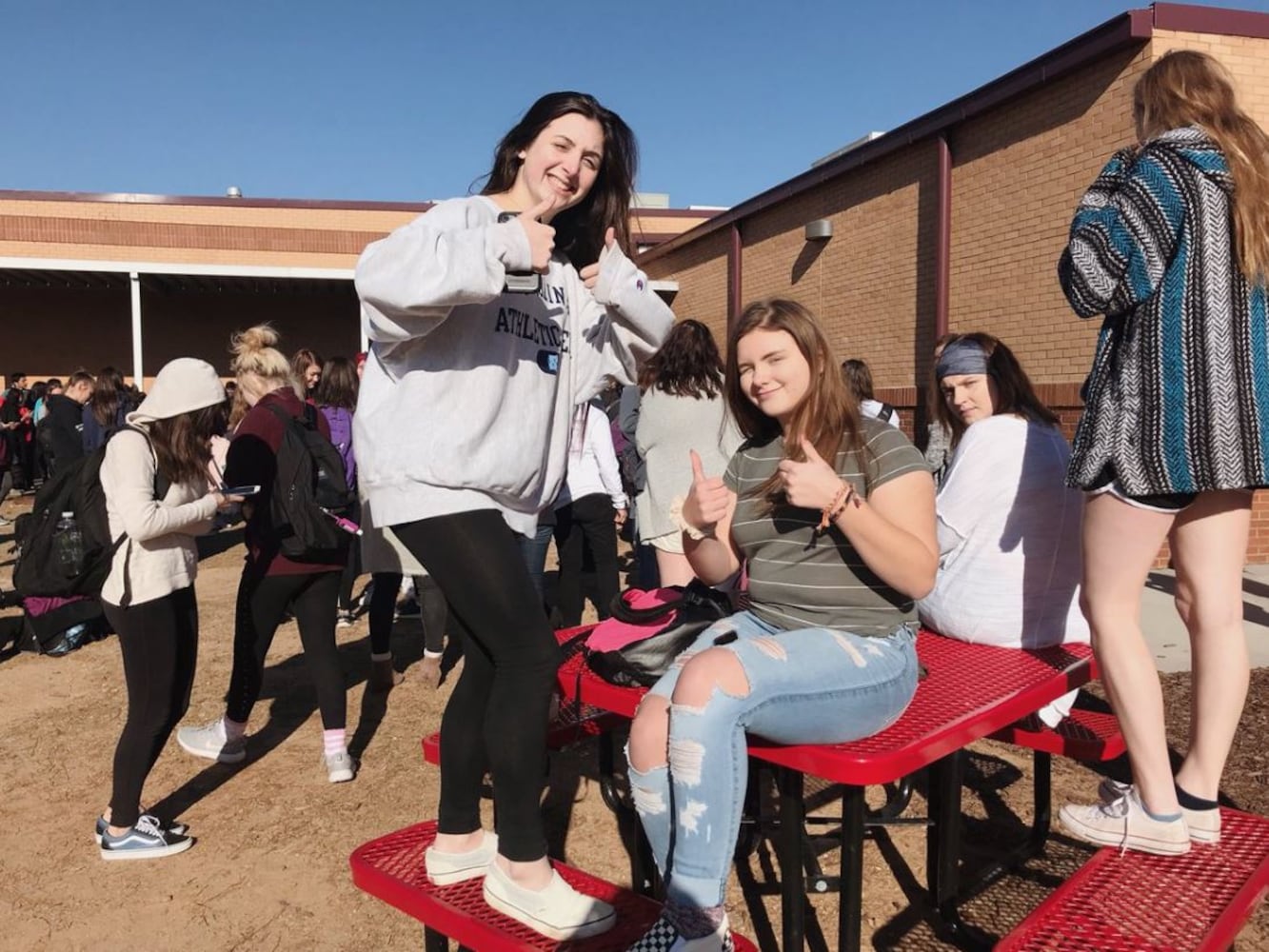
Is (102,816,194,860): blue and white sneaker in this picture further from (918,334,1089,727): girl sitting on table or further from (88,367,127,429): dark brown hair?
A: (88,367,127,429): dark brown hair

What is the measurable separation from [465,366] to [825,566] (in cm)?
99

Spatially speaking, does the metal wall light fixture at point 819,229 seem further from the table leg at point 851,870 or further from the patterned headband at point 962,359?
the table leg at point 851,870

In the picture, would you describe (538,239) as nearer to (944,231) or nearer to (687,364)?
(687,364)

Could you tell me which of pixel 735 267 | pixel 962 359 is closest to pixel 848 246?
pixel 735 267

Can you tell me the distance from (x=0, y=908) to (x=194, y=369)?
1.94 metres

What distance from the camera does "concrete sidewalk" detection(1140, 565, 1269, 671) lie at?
5383mm

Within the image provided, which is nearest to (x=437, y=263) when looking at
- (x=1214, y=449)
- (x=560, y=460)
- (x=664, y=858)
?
(x=560, y=460)

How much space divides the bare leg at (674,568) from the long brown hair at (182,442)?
2375 millimetres

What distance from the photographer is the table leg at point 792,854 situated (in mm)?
2236

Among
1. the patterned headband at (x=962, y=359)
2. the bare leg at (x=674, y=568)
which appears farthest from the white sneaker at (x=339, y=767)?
the patterned headband at (x=962, y=359)

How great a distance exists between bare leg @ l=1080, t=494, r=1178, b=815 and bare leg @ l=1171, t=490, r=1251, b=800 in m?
0.09

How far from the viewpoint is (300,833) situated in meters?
3.63

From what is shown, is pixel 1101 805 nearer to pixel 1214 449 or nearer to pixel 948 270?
pixel 1214 449

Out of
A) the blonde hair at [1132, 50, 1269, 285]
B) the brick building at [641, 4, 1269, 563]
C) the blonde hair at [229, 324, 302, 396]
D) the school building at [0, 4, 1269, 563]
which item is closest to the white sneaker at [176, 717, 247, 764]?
the blonde hair at [229, 324, 302, 396]
